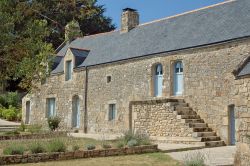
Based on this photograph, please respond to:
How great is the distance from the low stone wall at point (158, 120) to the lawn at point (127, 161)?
4.71m

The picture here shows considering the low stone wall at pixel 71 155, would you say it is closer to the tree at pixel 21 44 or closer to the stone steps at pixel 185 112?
the tree at pixel 21 44

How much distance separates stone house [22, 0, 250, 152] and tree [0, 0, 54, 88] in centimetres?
378

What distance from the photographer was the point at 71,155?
38.5ft

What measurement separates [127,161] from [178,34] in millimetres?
10443

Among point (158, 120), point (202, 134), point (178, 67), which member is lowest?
point (202, 134)

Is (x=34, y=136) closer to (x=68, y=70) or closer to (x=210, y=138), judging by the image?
(x=68, y=70)

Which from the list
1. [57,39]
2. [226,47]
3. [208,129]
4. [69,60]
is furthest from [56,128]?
[57,39]

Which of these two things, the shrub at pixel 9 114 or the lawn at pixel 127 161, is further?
the shrub at pixel 9 114

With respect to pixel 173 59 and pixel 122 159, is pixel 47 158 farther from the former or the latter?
pixel 173 59

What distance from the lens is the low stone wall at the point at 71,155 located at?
10745 millimetres

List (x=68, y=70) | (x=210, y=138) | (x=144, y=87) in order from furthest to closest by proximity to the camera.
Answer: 1. (x=68, y=70)
2. (x=144, y=87)
3. (x=210, y=138)

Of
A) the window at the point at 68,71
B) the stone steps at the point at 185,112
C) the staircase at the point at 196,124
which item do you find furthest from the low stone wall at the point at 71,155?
the window at the point at 68,71

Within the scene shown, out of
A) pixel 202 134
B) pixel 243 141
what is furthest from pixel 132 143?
pixel 202 134

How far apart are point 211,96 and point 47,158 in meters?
8.50
